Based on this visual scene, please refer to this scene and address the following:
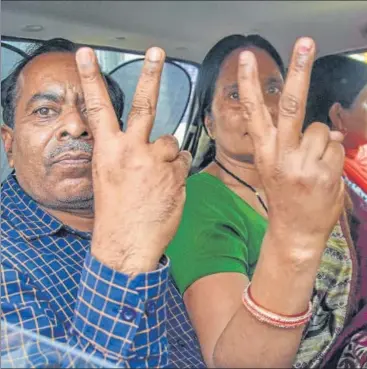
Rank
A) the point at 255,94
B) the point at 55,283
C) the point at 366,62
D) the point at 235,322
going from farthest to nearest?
the point at 366,62 < the point at 55,283 < the point at 235,322 < the point at 255,94

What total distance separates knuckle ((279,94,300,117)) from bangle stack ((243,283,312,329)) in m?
0.29

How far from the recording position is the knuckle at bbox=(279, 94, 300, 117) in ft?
3.47

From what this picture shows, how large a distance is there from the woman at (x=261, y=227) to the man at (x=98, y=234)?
11 centimetres

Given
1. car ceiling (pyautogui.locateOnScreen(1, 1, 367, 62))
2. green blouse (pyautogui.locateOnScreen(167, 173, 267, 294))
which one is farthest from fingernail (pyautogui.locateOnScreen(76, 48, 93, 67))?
green blouse (pyautogui.locateOnScreen(167, 173, 267, 294))

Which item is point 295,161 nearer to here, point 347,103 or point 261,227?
point 261,227

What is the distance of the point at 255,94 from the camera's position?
108 centimetres

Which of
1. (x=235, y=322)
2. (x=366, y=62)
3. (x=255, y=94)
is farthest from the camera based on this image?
(x=366, y=62)

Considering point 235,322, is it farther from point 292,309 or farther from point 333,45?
point 333,45

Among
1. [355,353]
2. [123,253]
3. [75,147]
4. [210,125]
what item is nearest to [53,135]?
[75,147]

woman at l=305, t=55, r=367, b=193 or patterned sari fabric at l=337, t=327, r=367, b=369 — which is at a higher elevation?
woman at l=305, t=55, r=367, b=193

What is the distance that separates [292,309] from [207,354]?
215 mm

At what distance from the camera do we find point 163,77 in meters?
1.49

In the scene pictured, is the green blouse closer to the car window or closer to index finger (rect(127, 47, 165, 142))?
the car window

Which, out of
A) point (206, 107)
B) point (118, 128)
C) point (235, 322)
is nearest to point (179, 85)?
point (206, 107)
